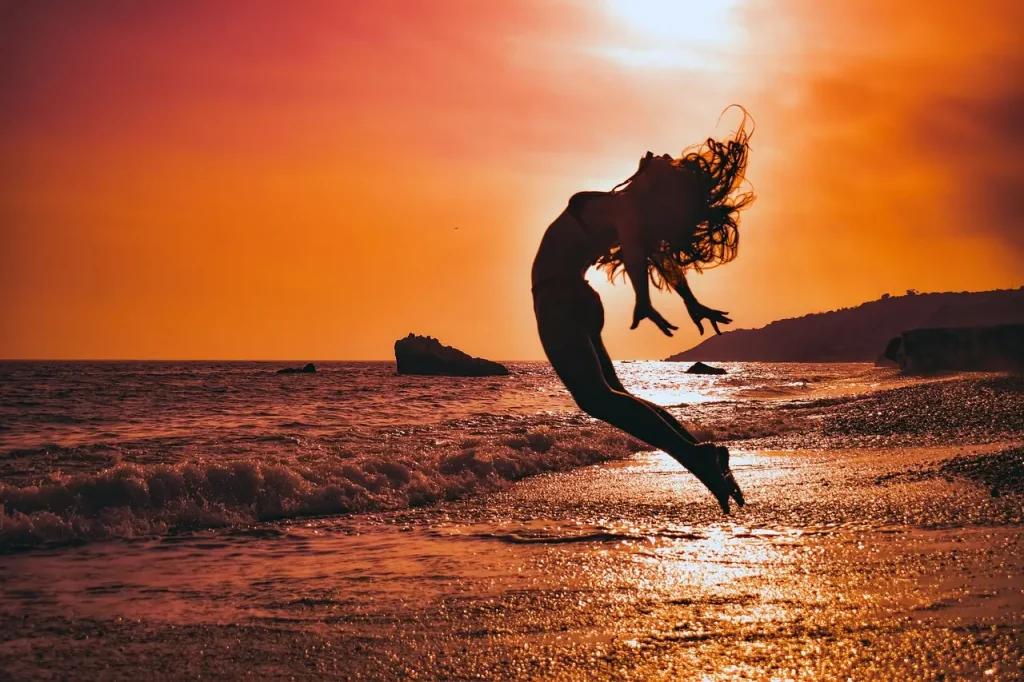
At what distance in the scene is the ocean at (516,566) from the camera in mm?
5453

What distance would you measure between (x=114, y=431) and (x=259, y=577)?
21.2 m

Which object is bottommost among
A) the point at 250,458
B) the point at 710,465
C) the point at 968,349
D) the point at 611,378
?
the point at 250,458

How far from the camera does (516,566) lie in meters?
7.96

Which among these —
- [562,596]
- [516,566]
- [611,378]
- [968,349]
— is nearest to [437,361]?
[968,349]

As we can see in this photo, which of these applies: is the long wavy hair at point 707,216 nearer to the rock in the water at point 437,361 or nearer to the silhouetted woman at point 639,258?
the silhouetted woman at point 639,258

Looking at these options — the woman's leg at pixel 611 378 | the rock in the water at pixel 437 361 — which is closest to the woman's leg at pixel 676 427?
the woman's leg at pixel 611 378

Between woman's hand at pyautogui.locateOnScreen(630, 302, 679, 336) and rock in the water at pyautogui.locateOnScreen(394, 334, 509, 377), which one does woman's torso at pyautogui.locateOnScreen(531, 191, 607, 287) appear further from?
rock in the water at pyautogui.locateOnScreen(394, 334, 509, 377)

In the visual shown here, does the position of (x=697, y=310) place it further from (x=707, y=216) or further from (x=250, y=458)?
(x=250, y=458)

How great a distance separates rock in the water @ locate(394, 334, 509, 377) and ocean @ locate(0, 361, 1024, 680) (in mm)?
67940

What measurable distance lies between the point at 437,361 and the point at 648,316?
8393 cm

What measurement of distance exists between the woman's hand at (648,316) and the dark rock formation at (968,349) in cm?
5990

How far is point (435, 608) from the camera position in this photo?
6.59 metres

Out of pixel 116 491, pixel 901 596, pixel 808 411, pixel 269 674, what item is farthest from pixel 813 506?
pixel 808 411

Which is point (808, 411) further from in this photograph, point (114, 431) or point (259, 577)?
point (259, 577)
